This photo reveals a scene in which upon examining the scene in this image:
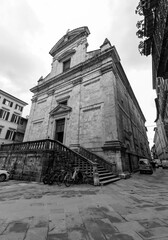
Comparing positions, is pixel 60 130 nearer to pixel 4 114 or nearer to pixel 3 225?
pixel 3 225

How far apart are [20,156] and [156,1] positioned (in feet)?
43.5

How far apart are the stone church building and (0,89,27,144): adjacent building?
768 centimetres

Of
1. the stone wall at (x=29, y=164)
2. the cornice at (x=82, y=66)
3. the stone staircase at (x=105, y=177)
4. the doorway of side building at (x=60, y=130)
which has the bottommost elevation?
the stone staircase at (x=105, y=177)

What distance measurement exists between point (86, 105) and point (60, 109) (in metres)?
3.97

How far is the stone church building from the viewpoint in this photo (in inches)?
425

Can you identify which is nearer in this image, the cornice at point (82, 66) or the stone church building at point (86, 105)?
the stone church building at point (86, 105)

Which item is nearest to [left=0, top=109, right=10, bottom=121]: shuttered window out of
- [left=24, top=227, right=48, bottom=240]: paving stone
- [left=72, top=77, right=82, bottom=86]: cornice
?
[left=72, top=77, right=82, bottom=86]: cornice

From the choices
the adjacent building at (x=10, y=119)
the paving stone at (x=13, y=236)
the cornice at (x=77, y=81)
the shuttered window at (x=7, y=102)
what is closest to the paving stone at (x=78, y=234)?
the paving stone at (x=13, y=236)

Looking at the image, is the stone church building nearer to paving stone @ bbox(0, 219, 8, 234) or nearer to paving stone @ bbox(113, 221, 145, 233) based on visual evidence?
paving stone @ bbox(113, 221, 145, 233)

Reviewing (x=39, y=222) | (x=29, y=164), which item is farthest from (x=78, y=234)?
(x=29, y=164)

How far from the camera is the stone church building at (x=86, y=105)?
35.4 ft

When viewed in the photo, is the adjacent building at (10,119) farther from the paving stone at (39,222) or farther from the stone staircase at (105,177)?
the paving stone at (39,222)

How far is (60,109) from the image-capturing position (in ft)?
49.3

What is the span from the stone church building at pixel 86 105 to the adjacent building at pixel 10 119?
25.2 feet
